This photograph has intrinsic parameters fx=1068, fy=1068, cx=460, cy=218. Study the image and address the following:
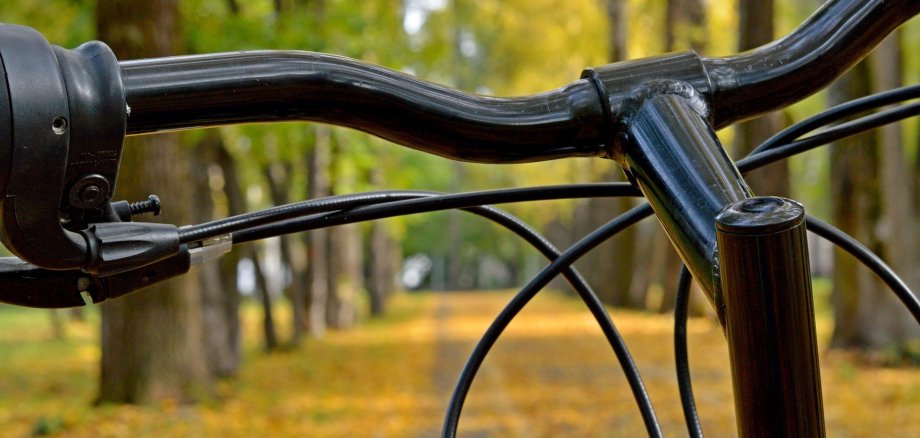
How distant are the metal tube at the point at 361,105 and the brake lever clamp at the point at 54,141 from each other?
0.03 metres

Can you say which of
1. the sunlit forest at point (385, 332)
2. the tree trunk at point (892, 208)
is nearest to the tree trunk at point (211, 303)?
the sunlit forest at point (385, 332)

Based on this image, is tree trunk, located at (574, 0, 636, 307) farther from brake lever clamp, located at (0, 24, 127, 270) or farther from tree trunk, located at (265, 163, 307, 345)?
brake lever clamp, located at (0, 24, 127, 270)

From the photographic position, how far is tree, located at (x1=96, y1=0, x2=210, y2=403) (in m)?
10.4

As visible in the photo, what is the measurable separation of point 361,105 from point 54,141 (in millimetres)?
235

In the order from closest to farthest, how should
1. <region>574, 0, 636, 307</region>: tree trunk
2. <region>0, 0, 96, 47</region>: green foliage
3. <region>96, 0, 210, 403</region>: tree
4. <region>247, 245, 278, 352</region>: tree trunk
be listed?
<region>96, 0, 210, 403</region>: tree < <region>0, 0, 96, 47</region>: green foliage < <region>247, 245, 278, 352</region>: tree trunk < <region>574, 0, 636, 307</region>: tree trunk

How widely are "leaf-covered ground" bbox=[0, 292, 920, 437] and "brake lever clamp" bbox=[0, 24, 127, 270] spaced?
8572mm

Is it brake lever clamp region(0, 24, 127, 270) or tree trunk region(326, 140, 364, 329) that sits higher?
brake lever clamp region(0, 24, 127, 270)

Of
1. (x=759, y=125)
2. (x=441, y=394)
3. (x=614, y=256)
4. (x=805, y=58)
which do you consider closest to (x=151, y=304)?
(x=441, y=394)

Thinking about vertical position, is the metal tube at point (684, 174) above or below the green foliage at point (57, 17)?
below

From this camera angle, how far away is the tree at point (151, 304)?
409 inches

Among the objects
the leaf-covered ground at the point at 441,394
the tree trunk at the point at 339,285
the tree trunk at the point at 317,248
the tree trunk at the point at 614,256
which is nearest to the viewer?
the leaf-covered ground at the point at 441,394

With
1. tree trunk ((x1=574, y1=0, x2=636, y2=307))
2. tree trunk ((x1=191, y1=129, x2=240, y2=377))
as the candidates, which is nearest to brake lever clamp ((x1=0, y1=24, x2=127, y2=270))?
tree trunk ((x1=191, y1=129, x2=240, y2=377))

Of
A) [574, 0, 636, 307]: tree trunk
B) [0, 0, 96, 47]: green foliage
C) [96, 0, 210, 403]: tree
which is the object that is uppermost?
[0, 0, 96, 47]: green foliage

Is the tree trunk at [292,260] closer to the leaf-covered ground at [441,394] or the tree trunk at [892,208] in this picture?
the leaf-covered ground at [441,394]
